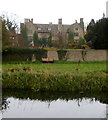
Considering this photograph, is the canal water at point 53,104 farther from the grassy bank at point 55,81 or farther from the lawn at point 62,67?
the lawn at point 62,67

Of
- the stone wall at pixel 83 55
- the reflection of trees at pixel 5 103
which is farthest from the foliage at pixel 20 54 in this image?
the reflection of trees at pixel 5 103

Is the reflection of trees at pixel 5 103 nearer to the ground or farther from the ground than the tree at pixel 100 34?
nearer to the ground

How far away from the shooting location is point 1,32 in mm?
20375

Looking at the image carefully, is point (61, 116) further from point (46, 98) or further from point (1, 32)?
point (1, 32)

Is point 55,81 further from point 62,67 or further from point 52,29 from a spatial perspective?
point 52,29

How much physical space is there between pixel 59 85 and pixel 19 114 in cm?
312

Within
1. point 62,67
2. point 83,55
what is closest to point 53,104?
point 62,67

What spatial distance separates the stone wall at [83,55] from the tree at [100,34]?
2.79 ft

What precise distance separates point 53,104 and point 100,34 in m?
16.5

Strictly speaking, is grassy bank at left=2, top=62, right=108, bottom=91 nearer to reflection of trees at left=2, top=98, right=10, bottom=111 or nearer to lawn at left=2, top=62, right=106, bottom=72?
lawn at left=2, top=62, right=106, bottom=72

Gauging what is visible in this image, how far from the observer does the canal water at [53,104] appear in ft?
22.0

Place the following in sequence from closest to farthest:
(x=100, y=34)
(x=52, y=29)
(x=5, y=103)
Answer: (x=5, y=103) < (x=100, y=34) < (x=52, y=29)

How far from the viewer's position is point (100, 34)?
22.9 metres

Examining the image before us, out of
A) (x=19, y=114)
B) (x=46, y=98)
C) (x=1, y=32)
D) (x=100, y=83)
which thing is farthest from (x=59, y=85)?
(x=1, y=32)
